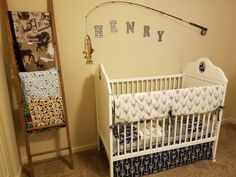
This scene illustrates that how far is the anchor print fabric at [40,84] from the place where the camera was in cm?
184

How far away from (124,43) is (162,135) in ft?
3.68

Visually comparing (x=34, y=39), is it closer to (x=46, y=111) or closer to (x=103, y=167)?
(x=46, y=111)

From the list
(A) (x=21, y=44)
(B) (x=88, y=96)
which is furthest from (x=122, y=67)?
(A) (x=21, y=44)

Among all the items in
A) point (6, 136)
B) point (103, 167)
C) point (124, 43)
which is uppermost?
point (124, 43)

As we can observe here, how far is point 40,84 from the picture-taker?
6.19ft

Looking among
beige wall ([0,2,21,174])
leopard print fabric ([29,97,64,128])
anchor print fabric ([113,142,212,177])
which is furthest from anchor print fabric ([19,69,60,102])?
anchor print fabric ([113,142,212,177])

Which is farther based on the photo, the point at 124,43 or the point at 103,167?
the point at 124,43

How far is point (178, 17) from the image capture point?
2.49 meters

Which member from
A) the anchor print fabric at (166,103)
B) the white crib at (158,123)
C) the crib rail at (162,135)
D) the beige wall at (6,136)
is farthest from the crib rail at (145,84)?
the beige wall at (6,136)

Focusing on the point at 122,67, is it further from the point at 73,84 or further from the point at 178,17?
the point at 178,17

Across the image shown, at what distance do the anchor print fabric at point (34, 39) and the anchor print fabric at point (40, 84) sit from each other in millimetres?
Answer: 128

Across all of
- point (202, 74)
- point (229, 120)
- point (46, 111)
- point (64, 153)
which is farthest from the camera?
point (229, 120)

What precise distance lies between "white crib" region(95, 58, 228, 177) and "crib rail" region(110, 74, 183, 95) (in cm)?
1

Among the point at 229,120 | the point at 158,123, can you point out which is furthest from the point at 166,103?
the point at 229,120
